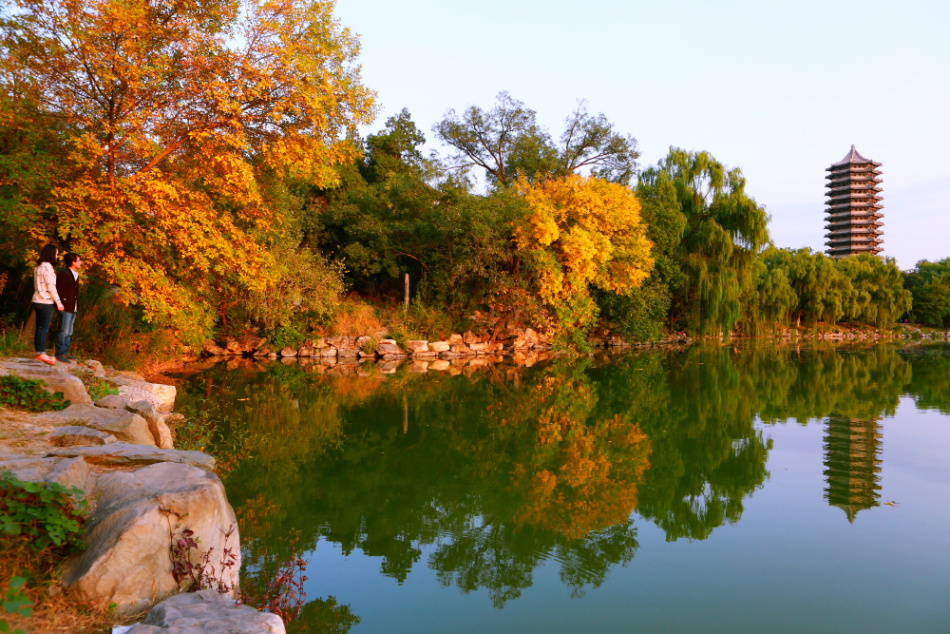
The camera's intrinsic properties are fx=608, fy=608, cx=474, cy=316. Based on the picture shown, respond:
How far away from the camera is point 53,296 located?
6.93 metres

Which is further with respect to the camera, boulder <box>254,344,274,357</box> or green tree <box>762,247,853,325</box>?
green tree <box>762,247,853,325</box>

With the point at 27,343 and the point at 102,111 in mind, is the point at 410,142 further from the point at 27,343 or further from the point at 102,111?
the point at 27,343

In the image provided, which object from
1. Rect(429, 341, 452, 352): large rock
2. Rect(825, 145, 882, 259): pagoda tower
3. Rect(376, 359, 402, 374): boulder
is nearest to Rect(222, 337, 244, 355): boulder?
Rect(376, 359, 402, 374): boulder

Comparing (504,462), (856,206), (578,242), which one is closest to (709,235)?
(578,242)

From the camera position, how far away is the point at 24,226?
7684 millimetres

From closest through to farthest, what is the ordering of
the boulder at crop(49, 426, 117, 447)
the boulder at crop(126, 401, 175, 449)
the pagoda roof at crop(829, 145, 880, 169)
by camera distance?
1. the boulder at crop(49, 426, 117, 447)
2. the boulder at crop(126, 401, 175, 449)
3. the pagoda roof at crop(829, 145, 880, 169)

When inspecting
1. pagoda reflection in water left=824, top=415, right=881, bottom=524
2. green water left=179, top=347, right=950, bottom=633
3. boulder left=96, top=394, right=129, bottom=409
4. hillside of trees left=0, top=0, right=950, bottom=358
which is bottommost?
green water left=179, top=347, right=950, bottom=633

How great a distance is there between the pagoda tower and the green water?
5375cm

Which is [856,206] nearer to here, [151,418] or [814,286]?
[814,286]

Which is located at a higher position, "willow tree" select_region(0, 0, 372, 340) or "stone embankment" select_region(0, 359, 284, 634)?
"willow tree" select_region(0, 0, 372, 340)

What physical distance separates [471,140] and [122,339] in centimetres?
2132

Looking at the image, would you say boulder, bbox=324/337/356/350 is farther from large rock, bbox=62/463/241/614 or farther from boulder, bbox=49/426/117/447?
large rock, bbox=62/463/241/614

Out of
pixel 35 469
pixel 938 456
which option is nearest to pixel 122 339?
pixel 35 469

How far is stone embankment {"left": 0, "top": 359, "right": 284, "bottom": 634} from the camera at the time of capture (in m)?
2.47
